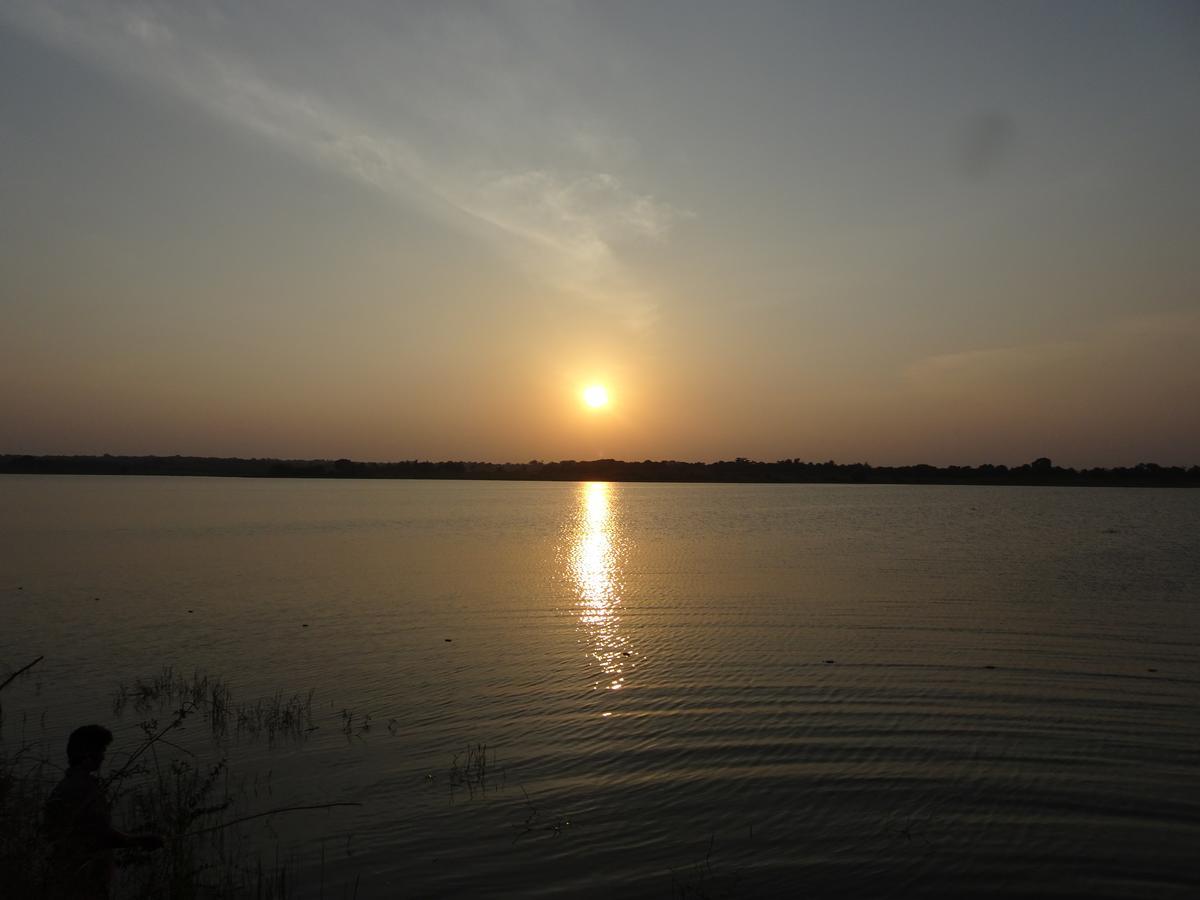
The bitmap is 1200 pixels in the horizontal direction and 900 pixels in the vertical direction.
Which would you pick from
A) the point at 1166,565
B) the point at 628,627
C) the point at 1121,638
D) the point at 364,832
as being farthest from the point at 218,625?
the point at 1166,565

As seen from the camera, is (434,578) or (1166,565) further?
(1166,565)

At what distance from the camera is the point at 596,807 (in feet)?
32.1

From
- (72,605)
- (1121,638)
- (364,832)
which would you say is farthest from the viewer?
(72,605)

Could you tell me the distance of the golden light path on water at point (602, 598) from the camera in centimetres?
1730

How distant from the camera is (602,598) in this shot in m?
27.0

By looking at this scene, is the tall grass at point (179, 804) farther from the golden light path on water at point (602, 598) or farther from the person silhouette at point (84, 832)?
the golden light path on water at point (602, 598)

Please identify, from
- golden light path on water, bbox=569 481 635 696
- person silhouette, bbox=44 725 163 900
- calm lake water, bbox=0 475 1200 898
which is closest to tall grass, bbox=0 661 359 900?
person silhouette, bbox=44 725 163 900

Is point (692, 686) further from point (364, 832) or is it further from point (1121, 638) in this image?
point (1121, 638)

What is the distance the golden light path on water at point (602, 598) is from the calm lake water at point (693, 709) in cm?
18

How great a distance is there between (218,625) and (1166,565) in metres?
33.7

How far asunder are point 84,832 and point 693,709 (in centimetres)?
871

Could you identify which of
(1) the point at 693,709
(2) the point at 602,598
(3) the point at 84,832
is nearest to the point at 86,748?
(3) the point at 84,832

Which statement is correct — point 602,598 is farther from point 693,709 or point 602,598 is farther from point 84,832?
point 84,832

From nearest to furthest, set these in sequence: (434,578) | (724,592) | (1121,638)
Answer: (1121,638), (724,592), (434,578)
